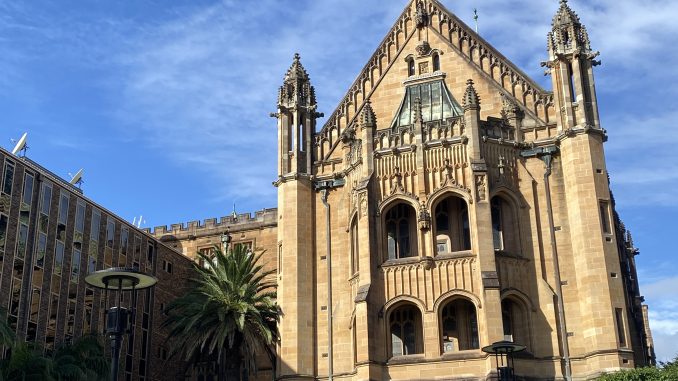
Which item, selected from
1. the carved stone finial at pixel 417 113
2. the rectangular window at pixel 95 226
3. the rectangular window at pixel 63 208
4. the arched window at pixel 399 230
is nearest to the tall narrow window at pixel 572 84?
the carved stone finial at pixel 417 113

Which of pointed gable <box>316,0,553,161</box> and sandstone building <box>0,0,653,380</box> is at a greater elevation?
pointed gable <box>316,0,553,161</box>

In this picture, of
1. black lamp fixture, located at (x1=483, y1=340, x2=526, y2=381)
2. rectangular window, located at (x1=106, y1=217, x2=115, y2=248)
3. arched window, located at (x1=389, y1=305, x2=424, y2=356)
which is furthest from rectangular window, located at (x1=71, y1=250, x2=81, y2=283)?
black lamp fixture, located at (x1=483, y1=340, x2=526, y2=381)

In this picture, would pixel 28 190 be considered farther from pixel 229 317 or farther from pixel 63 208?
pixel 229 317

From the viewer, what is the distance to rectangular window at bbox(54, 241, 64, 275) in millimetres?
47991

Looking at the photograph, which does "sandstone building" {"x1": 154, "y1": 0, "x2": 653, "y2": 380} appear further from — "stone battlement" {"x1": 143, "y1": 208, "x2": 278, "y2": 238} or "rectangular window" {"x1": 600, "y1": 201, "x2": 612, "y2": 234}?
"stone battlement" {"x1": 143, "y1": 208, "x2": 278, "y2": 238}

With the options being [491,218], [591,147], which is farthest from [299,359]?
[591,147]

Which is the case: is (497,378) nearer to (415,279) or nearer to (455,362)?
(455,362)

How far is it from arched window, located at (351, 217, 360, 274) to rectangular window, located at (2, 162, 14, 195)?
61.5ft

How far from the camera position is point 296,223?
50.1m

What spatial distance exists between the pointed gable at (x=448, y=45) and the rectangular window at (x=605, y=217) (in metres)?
7.52

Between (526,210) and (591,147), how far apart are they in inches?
194

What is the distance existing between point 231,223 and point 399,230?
19.0m

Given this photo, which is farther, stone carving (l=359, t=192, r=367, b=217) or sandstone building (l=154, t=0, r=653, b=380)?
stone carving (l=359, t=192, r=367, b=217)

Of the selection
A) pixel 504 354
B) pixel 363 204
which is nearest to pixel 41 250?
pixel 363 204
